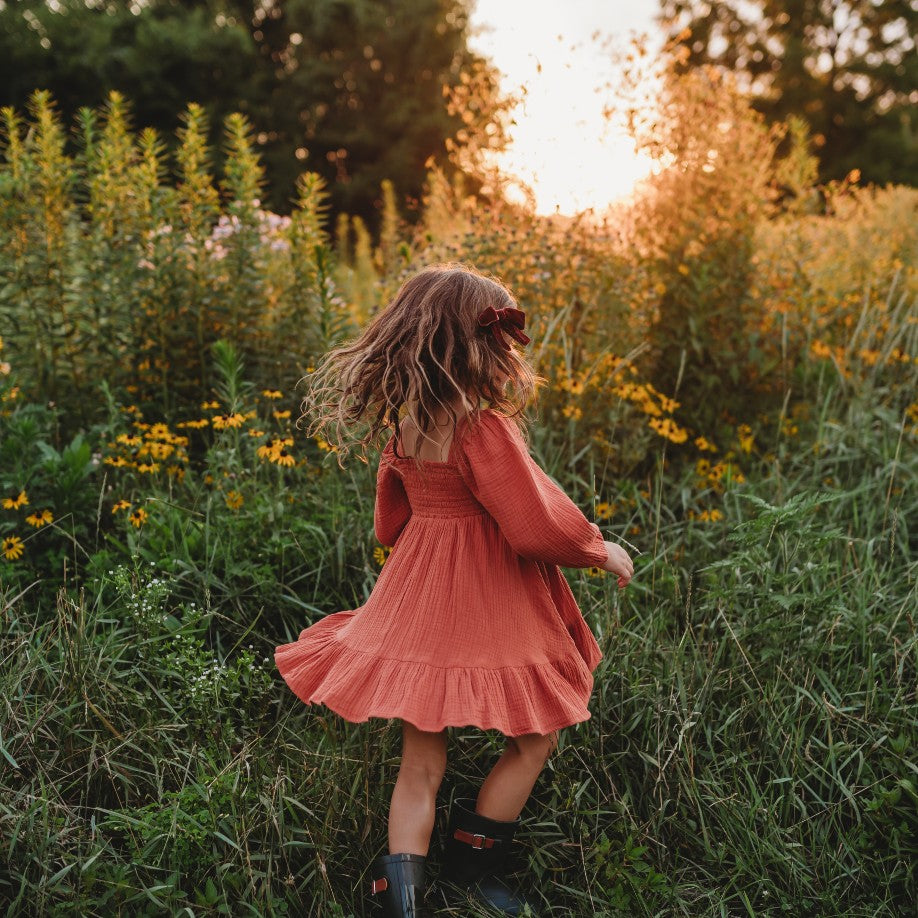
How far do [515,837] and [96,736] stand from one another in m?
1.15

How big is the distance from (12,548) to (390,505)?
1.39 m

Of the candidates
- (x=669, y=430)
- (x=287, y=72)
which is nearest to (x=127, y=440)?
(x=669, y=430)

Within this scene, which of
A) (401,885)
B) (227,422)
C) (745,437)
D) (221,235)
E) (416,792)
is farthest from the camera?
(221,235)

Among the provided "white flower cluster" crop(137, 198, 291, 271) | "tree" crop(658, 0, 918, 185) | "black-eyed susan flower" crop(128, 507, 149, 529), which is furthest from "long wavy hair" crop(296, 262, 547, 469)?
"tree" crop(658, 0, 918, 185)

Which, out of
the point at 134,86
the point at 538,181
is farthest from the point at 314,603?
the point at 134,86

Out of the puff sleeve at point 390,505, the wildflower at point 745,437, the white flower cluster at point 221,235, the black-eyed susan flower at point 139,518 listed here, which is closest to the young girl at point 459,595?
the puff sleeve at point 390,505

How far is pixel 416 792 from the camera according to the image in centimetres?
206

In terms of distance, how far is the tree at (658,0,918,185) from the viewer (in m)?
23.9

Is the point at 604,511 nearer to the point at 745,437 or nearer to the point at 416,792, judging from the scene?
the point at 745,437

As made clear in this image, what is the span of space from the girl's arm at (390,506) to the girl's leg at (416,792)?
0.55 metres

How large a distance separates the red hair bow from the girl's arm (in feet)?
1.54

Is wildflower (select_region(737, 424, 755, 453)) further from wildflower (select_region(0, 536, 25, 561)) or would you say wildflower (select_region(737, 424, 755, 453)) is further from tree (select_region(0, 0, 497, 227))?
tree (select_region(0, 0, 497, 227))

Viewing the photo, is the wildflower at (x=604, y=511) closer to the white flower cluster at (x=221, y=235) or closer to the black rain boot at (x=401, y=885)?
the black rain boot at (x=401, y=885)

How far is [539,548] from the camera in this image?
2.01m
